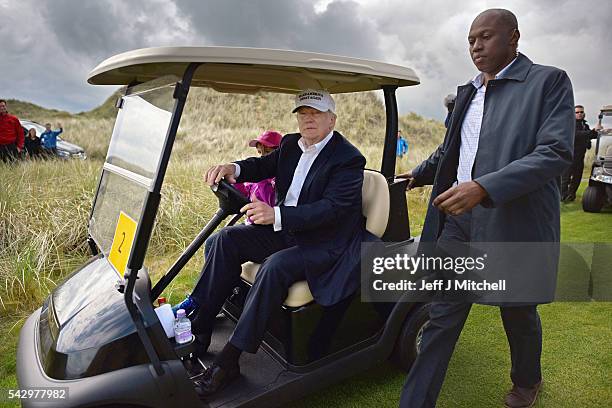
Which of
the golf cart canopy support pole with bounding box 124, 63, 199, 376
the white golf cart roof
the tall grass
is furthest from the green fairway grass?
the white golf cart roof

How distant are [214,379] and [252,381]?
0.54 feet

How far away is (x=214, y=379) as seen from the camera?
6.26 ft

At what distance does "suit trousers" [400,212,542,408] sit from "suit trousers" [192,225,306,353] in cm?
61

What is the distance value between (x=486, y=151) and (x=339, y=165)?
68 centimetres

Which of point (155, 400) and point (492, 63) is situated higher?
point (492, 63)

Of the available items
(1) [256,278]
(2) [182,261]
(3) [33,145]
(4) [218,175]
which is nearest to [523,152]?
(1) [256,278]

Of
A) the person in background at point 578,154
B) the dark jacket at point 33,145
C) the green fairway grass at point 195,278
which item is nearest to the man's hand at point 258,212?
the green fairway grass at point 195,278

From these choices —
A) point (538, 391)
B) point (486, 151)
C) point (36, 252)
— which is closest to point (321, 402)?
point (538, 391)

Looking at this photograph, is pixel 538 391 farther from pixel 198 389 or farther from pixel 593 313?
pixel 198 389

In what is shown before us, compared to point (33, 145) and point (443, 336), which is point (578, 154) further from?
point (33, 145)

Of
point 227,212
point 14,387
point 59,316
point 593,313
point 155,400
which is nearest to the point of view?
point 155,400

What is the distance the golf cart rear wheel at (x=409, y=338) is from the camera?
7.73ft

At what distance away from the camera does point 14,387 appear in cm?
242

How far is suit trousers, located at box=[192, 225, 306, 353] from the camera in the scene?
1.95 meters
